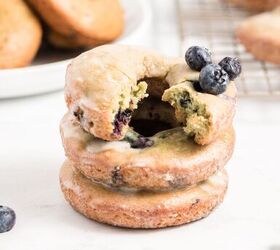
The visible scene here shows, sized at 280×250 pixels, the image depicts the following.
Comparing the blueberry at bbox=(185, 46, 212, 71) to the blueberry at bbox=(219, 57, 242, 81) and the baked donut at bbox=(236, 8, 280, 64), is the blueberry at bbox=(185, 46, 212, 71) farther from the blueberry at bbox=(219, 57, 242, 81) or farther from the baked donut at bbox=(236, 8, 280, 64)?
the baked donut at bbox=(236, 8, 280, 64)

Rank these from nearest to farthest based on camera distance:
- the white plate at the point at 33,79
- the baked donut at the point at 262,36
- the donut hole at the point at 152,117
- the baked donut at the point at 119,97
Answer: the baked donut at the point at 119,97, the donut hole at the point at 152,117, the white plate at the point at 33,79, the baked donut at the point at 262,36

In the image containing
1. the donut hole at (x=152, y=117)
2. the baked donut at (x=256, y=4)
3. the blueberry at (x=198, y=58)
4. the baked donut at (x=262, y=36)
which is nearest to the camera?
the blueberry at (x=198, y=58)

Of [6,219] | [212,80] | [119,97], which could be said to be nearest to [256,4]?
[212,80]

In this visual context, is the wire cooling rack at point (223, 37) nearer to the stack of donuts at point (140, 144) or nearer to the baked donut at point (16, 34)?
the baked donut at point (16, 34)

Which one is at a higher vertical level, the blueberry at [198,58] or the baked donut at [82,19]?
the blueberry at [198,58]

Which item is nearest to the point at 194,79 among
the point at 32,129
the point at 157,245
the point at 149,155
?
the point at 149,155

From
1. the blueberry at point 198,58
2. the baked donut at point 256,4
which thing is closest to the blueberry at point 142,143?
the blueberry at point 198,58
